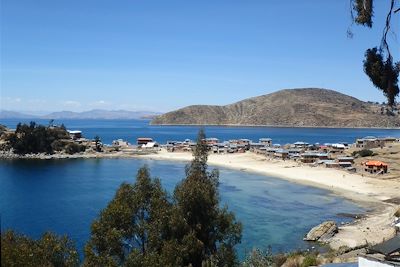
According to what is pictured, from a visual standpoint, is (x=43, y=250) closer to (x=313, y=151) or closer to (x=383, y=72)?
(x=383, y=72)

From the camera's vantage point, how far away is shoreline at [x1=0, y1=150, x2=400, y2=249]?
35.6m

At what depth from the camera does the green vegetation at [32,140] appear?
4119 inches

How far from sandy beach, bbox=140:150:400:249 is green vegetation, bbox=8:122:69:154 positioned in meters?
21.7

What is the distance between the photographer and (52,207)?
164 ft

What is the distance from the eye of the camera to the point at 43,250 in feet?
43.5

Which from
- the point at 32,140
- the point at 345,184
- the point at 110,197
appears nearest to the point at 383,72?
the point at 110,197

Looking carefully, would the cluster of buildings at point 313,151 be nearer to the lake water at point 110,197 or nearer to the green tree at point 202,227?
the lake water at point 110,197

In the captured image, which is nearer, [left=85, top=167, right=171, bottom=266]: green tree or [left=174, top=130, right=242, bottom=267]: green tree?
[left=85, top=167, right=171, bottom=266]: green tree

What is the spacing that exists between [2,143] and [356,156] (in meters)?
77.4

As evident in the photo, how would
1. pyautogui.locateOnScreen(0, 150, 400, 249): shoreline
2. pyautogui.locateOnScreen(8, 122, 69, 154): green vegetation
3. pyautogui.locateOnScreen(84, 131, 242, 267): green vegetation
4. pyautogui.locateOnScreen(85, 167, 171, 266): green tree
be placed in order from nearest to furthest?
1. pyautogui.locateOnScreen(85, 167, 171, 266): green tree
2. pyautogui.locateOnScreen(84, 131, 242, 267): green vegetation
3. pyautogui.locateOnScreen(0, 150, 400, 249): shoreline
4. pyautogui.locateOnScreen(8, 122, 69, 154): green vegetation

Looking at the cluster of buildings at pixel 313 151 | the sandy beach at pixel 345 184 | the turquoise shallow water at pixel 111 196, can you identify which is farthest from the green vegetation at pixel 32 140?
the cluster of buildings at pixel 313 151

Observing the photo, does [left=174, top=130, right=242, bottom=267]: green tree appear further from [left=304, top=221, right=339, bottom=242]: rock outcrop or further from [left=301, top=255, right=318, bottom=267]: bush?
[left=304, top=221, right=339, bottom=242]: rock outcrop

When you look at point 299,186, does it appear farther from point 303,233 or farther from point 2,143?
point 2,143

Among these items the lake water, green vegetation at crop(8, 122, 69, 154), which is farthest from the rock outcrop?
green vegetation at crop(8, 122, 69, 154)
